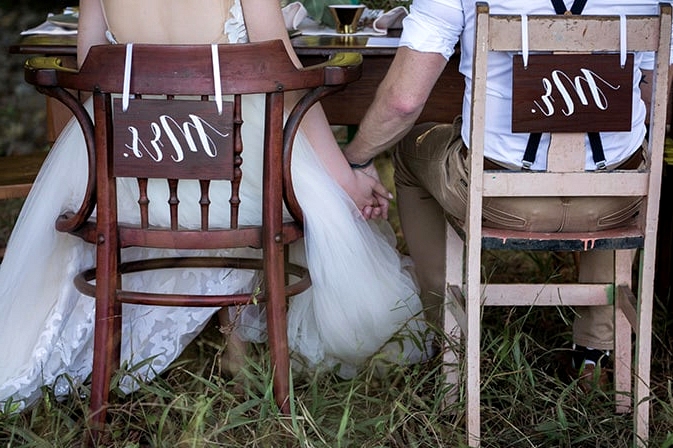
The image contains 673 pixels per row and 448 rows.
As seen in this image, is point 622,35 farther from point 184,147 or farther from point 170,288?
point 170,288

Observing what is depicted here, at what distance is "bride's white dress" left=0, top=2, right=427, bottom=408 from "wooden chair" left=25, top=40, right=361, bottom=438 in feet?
0.27

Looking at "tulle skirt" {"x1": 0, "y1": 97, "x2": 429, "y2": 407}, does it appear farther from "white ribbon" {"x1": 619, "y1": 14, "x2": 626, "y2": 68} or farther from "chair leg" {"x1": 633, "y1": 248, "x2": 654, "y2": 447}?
"white ribbon" {"x1": 619, "y1": 14, "x2": 626, "y2": 68}

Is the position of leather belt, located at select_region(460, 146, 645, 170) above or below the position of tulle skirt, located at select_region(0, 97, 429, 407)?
above

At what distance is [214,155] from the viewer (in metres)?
1.87

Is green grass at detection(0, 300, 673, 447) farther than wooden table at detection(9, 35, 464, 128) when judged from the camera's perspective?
No

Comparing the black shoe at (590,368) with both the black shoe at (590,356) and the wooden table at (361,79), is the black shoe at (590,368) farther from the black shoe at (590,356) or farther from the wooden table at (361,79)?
the wooden table at (361,79)

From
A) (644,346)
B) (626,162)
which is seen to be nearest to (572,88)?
(626,162)

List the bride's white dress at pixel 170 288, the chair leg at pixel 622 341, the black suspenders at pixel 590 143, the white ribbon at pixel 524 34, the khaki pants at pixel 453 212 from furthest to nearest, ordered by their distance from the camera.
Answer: the chair leg at pixel 622 341 < the bride's white dress at pixel 170 288 < the khaki pants at pixel 453 212 < the black suspenders at pixel 590 143 < the white ribbon at pixel 524 34

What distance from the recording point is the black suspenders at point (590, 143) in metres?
1.92

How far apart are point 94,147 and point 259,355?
27.8 inches

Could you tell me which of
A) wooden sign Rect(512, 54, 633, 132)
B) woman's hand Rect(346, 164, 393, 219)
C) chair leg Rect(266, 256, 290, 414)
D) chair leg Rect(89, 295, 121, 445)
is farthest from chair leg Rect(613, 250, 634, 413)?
chair leg Rect(89, 295, 121, 445)

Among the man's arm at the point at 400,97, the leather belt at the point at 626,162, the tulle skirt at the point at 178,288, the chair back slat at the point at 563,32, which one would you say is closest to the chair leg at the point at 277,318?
the tulle skirt at the point at 178,288

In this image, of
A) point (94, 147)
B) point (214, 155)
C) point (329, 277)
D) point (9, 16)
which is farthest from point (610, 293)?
point (9, 16)

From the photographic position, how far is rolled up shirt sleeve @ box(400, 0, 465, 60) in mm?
1981
